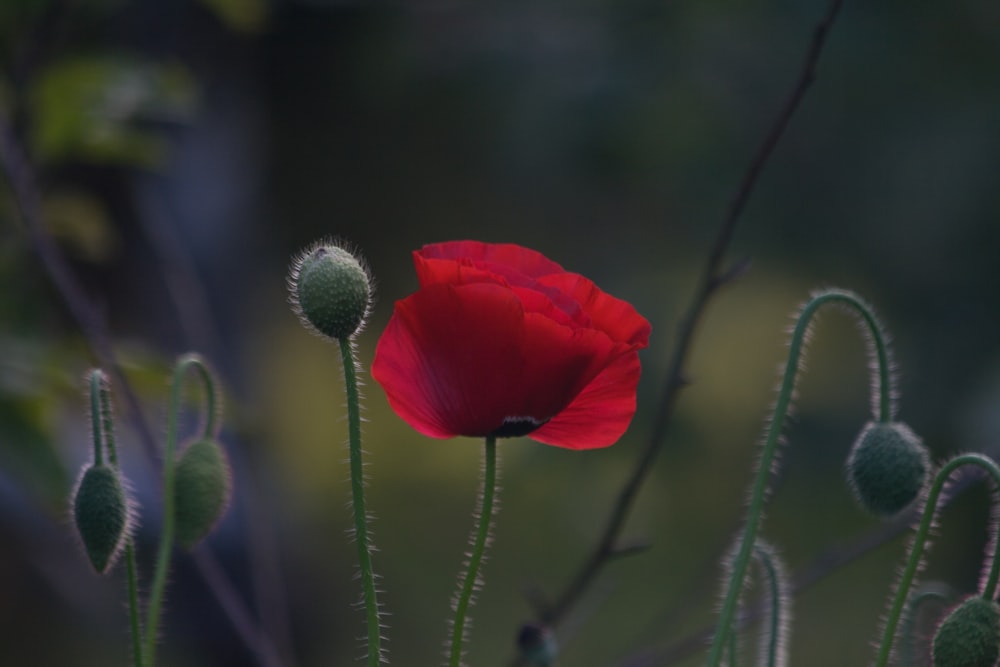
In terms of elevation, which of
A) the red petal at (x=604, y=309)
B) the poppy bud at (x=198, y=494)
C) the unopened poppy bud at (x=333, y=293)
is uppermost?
the red petal at (x=604, y=309)

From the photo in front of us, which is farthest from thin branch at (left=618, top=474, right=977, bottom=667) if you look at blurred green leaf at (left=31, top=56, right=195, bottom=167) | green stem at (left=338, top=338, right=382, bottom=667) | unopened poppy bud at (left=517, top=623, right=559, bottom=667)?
blurred green leaf at (left=31, top=56, right=195, bottom=167)

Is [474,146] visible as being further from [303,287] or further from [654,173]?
[303,287]

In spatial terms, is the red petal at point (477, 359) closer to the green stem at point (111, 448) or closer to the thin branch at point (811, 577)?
the green stem at point (111, 448)

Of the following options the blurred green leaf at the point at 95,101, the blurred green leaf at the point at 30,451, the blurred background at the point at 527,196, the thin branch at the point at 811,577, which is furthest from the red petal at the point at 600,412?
the blurred green leaf at the point at 95,101

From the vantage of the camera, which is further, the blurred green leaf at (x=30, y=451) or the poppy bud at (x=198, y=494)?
the blurred green leaf at (x=30, y=451)

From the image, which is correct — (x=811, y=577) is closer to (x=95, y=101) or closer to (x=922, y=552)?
(x=922, y=552)

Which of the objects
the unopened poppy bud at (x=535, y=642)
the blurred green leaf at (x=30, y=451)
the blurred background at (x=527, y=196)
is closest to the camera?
the unopened poppy bud at (x=535, y=642)
